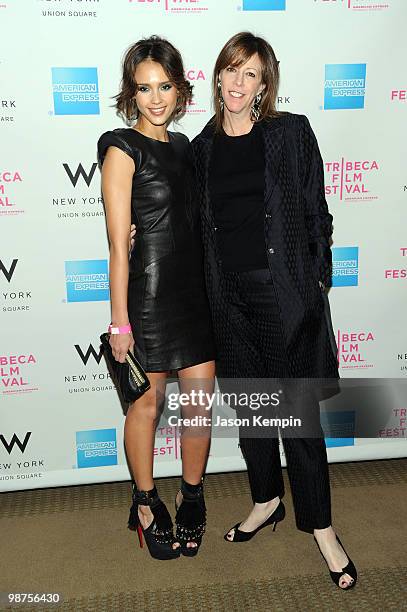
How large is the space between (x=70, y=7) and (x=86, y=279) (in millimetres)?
1187

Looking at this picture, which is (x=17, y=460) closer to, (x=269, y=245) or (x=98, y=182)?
(x=98, y=182)

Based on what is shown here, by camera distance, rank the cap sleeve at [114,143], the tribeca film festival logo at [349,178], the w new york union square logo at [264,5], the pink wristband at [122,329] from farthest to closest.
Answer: the tribeca film festival logo at [349,178], the w new york union square logo at [264,5], the pink wristband at [122,329], the cap sleeve at [114,143]

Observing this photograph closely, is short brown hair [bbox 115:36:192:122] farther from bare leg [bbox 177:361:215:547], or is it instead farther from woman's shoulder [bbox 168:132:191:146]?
bare leg [bbox 177:361:215:547]

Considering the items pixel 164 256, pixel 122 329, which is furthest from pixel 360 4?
pixel 122 329

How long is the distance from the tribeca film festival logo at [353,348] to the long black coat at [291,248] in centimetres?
76

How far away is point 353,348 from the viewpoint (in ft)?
10.5

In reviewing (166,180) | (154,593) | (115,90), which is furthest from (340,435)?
(115,90)

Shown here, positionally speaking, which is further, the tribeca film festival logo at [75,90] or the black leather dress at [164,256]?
the tribeca film festival logo at [75,90]

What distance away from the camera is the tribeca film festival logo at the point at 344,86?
2.86 metres

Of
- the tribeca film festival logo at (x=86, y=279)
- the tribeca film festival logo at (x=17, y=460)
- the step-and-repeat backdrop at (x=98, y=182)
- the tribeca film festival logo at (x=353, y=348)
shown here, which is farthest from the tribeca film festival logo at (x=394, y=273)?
the tribeca film festival logo at (x=17, y=460)

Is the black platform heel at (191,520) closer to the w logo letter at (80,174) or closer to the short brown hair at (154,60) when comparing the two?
the w logo letter at (80,174)

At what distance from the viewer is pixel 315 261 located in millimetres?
2377

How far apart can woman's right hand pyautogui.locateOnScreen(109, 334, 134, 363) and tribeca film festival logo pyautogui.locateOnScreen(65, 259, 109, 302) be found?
673mm

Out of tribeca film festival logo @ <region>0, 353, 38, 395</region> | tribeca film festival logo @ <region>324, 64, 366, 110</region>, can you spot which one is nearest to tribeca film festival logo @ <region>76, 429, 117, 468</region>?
tribeca film festival logo @ <region>0, 353, 38, 395</region>
